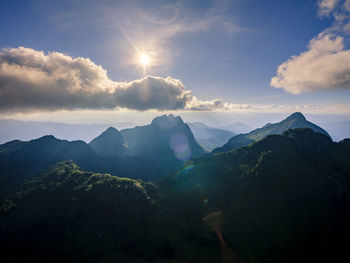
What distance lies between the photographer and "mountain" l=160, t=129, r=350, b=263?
10881 cm

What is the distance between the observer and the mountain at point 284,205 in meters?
109

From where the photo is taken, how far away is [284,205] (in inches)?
5305

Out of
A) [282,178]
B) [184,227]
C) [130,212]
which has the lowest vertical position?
[184,227]

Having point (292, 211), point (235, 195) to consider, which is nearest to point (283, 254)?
point (292, 211)

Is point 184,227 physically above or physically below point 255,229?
below

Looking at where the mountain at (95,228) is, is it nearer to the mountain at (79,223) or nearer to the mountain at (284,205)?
the mountain at (79,223)

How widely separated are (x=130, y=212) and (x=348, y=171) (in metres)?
222

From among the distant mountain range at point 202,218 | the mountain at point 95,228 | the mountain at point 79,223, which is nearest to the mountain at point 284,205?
the distant mountain range at point 202,218

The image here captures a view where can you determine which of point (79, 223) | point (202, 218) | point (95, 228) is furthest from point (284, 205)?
point (79, 223)

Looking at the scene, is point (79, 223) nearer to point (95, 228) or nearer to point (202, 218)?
point (95, 228)

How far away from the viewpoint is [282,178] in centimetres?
15462

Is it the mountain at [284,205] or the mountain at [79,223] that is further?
the mountain at [79,223]

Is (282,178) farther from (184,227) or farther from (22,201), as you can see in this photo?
(22,201)

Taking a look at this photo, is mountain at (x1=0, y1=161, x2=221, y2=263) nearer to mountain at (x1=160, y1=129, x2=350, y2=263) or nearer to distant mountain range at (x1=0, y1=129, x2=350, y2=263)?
distant mountain range at (x1=0, y1=129, x2=350, y2=263)
